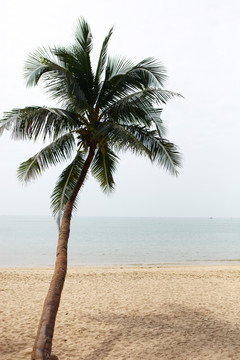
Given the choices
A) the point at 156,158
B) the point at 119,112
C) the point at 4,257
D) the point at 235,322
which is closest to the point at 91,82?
the point at 119,112

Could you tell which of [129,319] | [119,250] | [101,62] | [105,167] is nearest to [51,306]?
[129,319]

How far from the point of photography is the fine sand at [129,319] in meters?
6.49

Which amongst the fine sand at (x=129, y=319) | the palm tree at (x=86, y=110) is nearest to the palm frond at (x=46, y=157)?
the palm tree at (x=86, y=110)

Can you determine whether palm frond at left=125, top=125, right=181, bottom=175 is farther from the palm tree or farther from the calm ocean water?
the calm ocean water

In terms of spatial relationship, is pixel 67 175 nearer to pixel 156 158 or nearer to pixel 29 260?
pixel 156 158

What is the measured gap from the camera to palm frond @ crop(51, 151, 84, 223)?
8.54 m

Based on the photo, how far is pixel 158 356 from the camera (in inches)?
246

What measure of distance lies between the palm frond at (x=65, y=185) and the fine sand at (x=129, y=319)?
2.69 m

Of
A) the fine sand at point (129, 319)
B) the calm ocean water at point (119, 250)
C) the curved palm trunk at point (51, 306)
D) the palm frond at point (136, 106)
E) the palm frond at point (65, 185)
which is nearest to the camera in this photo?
the curved palm trunk at point (51, 306)

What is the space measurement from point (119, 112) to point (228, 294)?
7.50m

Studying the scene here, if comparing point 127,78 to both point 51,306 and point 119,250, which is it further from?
point 119,250

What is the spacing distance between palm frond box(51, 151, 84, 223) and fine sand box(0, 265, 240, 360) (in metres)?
2.69

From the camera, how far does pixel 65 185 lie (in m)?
8.49

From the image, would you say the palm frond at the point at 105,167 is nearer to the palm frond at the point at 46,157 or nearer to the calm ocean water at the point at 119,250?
the palm frond at the point at 46,157
